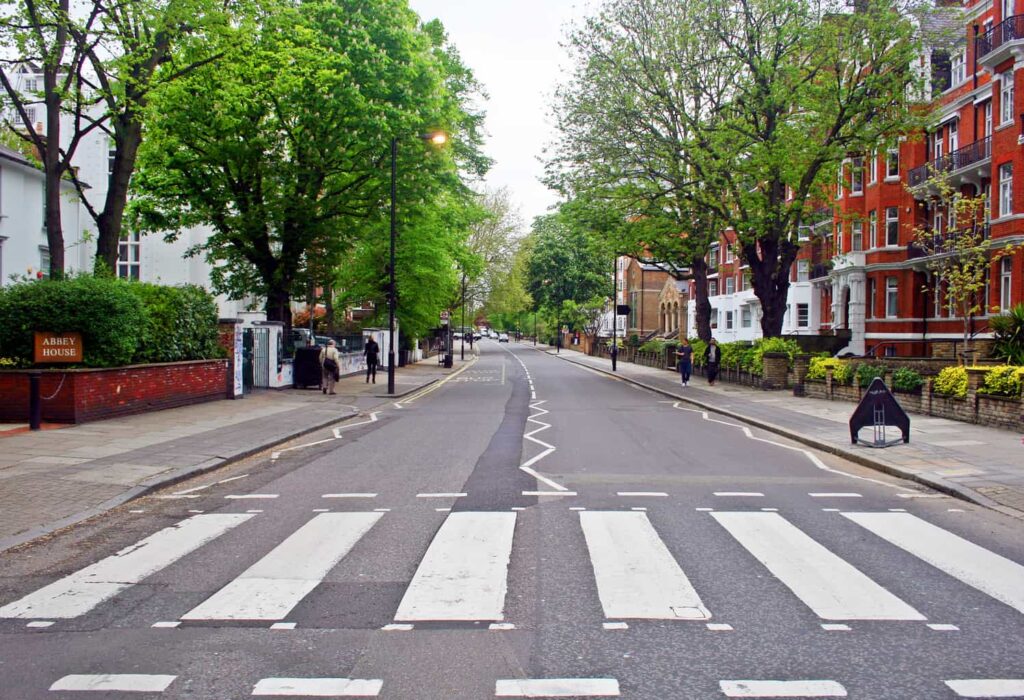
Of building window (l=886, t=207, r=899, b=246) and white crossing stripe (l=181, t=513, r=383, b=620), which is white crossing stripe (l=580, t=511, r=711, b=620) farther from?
building window (l=886, t=207, r=899, b=246)

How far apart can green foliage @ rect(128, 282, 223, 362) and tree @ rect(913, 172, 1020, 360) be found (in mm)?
20810

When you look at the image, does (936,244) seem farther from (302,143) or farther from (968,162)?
(302,143)

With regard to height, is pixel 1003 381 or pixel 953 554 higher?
pixel 1003 381

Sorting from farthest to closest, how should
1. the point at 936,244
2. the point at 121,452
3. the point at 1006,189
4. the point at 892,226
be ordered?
the point at 892,226
the point at 936,244
the point at 1006,189
the point at 121,452

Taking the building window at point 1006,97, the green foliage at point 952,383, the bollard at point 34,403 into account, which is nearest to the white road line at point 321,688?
the bollard at point 34,403

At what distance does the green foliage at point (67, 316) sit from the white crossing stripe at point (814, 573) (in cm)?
1319

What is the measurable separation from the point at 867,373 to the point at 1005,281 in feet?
39.7

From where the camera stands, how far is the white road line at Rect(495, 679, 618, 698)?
13.5 ft

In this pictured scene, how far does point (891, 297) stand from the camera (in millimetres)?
38906

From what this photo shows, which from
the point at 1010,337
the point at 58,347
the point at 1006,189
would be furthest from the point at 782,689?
the point at 1006,189

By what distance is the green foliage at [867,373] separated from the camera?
21.4m

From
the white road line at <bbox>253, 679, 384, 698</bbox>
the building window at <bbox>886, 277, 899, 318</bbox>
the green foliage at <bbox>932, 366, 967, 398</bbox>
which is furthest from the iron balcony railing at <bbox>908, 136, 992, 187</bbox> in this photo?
the white road line at <bbox>253, 679, 384, 698</bbox>

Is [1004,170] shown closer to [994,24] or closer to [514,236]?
[994,24]

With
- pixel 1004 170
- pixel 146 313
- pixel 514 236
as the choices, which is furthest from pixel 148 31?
pixel 514 236
